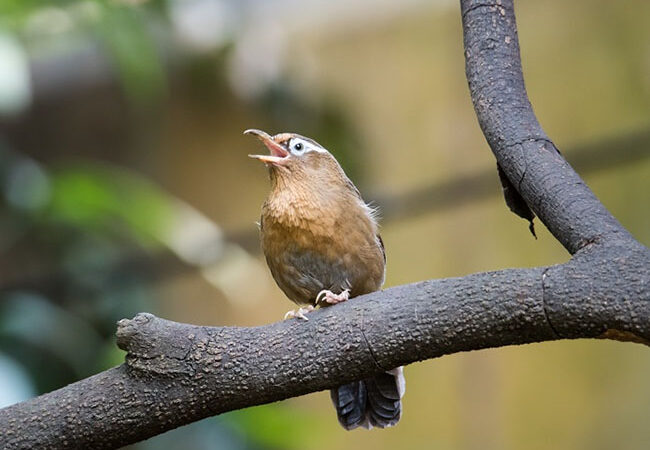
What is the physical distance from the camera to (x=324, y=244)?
11.0 feet

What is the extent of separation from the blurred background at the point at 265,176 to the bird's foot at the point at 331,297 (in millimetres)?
1416

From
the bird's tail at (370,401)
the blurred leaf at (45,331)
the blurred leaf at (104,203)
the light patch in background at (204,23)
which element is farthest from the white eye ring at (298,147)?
the light patch in background at (204,23)

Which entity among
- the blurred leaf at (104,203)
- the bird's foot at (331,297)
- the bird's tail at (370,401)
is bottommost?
the bird's tail at (370,401)

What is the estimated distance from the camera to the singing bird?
3373mm

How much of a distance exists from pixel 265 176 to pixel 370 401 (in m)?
3.58

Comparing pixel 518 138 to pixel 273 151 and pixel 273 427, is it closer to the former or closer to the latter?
pixel 273 151

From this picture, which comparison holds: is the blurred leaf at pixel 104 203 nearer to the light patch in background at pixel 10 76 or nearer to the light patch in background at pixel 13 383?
the light patch in background at pixel 10 76

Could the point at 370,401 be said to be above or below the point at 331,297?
below

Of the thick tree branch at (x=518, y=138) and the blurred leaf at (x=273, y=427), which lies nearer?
the thick tree branch at (x=518, y=138)

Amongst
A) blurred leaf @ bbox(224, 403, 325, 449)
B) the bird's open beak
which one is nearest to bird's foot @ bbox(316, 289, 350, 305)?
the bird's open beak

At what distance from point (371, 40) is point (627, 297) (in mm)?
4893

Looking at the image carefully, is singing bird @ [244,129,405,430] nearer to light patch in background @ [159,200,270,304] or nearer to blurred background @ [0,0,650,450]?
blurred background @ [0,0,650,450]

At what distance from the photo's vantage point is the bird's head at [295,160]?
3.51 metres

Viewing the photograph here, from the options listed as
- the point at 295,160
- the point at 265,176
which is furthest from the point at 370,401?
the point at 265,176
